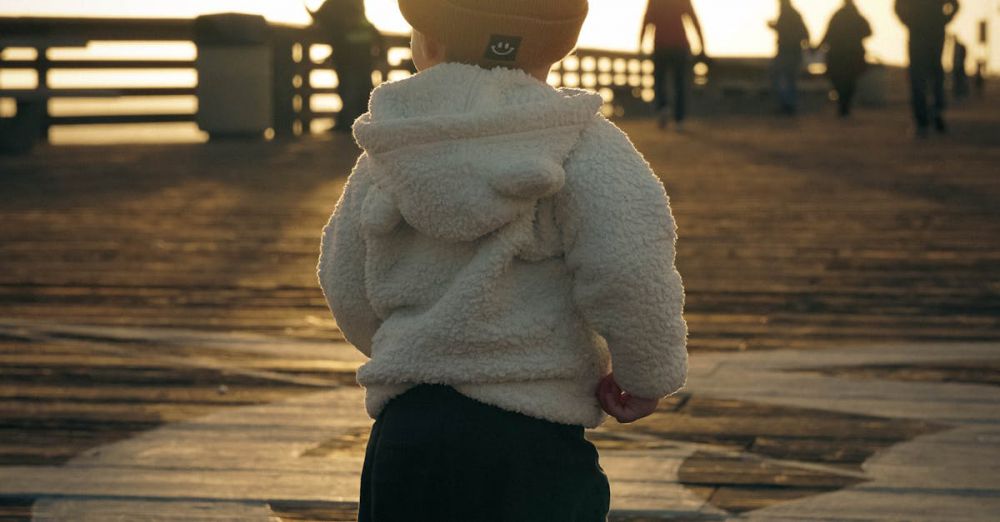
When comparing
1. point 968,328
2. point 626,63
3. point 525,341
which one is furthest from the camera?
point 626,63

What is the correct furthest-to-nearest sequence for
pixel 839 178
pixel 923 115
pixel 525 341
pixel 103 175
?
1. pixel 923 115
2. pixel 103 175
3. pixel 839 178
4. pixel 525 341

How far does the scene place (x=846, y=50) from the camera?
79.5ft

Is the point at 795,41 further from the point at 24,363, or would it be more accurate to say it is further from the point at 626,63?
the point at 24,363

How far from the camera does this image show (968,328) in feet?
20.8

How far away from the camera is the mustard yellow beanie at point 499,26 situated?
243cm

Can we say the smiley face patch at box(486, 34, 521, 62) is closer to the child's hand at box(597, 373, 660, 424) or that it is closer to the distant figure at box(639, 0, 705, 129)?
the child's hand at box(597, 373, 660, 424)

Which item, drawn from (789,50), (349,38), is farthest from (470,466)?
(789,50)

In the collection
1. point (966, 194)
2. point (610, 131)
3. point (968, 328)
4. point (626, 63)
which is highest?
point (610, 131)

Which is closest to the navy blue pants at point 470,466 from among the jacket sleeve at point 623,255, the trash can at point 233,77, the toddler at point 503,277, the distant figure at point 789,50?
the toddler at point 503,277

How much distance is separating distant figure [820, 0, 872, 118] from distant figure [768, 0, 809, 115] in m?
0.42

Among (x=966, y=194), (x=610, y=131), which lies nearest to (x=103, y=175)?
(x=966, y=194)

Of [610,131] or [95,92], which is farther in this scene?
[95,92]

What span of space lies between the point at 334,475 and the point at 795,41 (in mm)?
21633

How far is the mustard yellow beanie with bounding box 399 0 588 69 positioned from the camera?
7.98 ft
